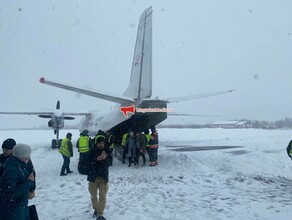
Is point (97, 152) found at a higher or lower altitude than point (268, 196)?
higher

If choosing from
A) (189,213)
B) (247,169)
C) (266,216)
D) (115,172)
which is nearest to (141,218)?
(189,213)

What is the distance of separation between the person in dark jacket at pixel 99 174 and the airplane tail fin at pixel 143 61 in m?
7.42

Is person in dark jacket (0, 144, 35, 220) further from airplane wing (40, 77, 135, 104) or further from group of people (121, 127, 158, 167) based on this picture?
group of people (121, 127, 158, 167)

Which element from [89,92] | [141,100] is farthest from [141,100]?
[89,92]

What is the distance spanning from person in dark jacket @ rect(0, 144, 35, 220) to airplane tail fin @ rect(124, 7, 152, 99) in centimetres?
959

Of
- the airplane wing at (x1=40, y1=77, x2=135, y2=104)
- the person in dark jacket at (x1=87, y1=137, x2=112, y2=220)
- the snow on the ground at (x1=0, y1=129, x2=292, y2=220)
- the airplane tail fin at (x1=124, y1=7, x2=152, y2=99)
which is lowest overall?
the snow on the ground at (x1=0, y1=129, x2=292, y2=220)

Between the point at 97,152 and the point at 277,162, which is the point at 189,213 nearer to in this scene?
the point at 97,152

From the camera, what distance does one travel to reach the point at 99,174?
5574 mm

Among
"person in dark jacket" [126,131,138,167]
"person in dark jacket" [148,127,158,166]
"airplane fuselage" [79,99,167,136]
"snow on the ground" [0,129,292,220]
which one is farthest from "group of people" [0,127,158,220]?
"person in dark jacket" [148,127,158,166]

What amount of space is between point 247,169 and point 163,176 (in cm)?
369

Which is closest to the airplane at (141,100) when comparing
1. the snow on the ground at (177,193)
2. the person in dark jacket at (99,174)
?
the snow on the ground at (177,193)

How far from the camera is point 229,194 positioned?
296 inches

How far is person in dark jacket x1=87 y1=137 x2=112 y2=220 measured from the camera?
219 inches

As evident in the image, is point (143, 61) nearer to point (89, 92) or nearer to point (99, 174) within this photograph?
point (89, 92)
